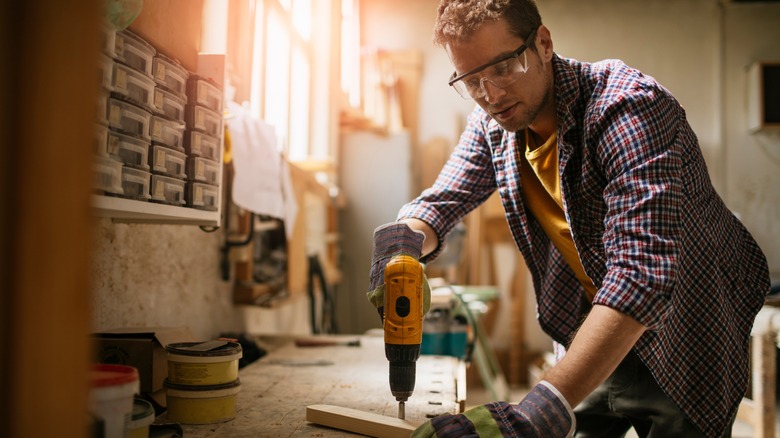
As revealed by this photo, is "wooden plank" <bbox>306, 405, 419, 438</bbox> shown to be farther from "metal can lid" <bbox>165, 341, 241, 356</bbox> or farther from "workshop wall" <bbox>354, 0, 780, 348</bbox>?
"workshop wall" <bbox>354, 0, 780, 348</bbox>

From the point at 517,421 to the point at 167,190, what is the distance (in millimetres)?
806

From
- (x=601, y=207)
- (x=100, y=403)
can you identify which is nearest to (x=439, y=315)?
(x=601, y=207)

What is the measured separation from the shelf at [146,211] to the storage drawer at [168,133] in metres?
0.13

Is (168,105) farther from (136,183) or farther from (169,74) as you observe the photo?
(136,183)

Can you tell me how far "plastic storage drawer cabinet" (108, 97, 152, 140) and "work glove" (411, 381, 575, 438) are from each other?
0.73 metres

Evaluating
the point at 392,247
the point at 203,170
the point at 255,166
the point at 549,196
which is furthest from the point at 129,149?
the point at 255,166

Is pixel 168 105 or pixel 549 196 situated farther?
pixel 549 196

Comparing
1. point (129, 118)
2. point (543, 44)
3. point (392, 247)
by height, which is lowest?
point (392, 247)

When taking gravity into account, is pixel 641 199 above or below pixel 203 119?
below

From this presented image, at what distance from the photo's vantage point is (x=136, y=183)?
1.10 metres

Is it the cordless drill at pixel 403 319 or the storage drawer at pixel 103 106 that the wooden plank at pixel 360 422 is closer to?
the cordless drill at pixel 403 319

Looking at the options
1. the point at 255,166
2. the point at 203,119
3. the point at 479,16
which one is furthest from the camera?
the point at 255,166

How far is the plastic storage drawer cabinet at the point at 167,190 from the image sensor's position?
3.84 ft

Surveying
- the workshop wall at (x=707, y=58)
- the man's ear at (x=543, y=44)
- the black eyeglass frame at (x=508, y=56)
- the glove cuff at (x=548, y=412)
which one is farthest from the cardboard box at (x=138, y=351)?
the workshop wall at (x=707, y=58)
